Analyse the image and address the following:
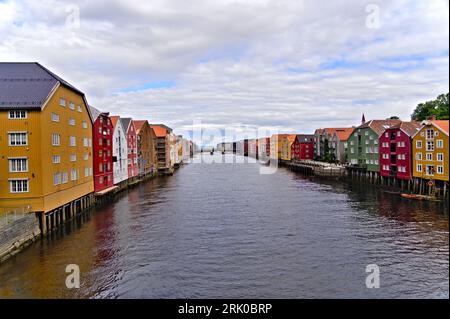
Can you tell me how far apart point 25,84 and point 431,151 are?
45.5 m

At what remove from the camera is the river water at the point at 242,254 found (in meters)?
17.0

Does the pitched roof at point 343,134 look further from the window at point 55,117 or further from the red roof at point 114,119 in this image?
the window at point 55,117

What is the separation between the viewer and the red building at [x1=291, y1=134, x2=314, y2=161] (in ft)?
376

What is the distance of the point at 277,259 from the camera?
68.6 ft

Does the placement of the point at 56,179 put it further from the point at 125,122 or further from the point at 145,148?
the point at 145,148

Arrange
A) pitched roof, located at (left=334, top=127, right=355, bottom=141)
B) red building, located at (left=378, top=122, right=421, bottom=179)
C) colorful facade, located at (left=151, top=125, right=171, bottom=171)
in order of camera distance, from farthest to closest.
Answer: colorful facade, located at (left=151, top=125, right=171, bottom=171) < pitched roof, located at (left=334, top=127, right=355, bottom=141) < red building, located at (left=378, top=122, right=421, bottom=179)

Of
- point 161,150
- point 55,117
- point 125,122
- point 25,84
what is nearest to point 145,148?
point 125,122

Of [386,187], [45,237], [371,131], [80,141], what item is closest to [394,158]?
[386,187]

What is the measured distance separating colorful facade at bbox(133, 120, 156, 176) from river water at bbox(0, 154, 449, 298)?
35.5m

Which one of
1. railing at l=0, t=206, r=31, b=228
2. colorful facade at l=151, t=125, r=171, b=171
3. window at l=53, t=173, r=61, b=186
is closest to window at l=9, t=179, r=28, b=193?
railing at l=0, t=206, r=31, b=228

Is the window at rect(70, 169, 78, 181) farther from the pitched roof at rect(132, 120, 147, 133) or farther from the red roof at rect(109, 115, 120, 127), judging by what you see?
the pitched roof at rect(132, 120, 147, 133)

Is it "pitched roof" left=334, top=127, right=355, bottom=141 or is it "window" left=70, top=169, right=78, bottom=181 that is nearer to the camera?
"window" left=70, top=169, right=78, bottom=181
